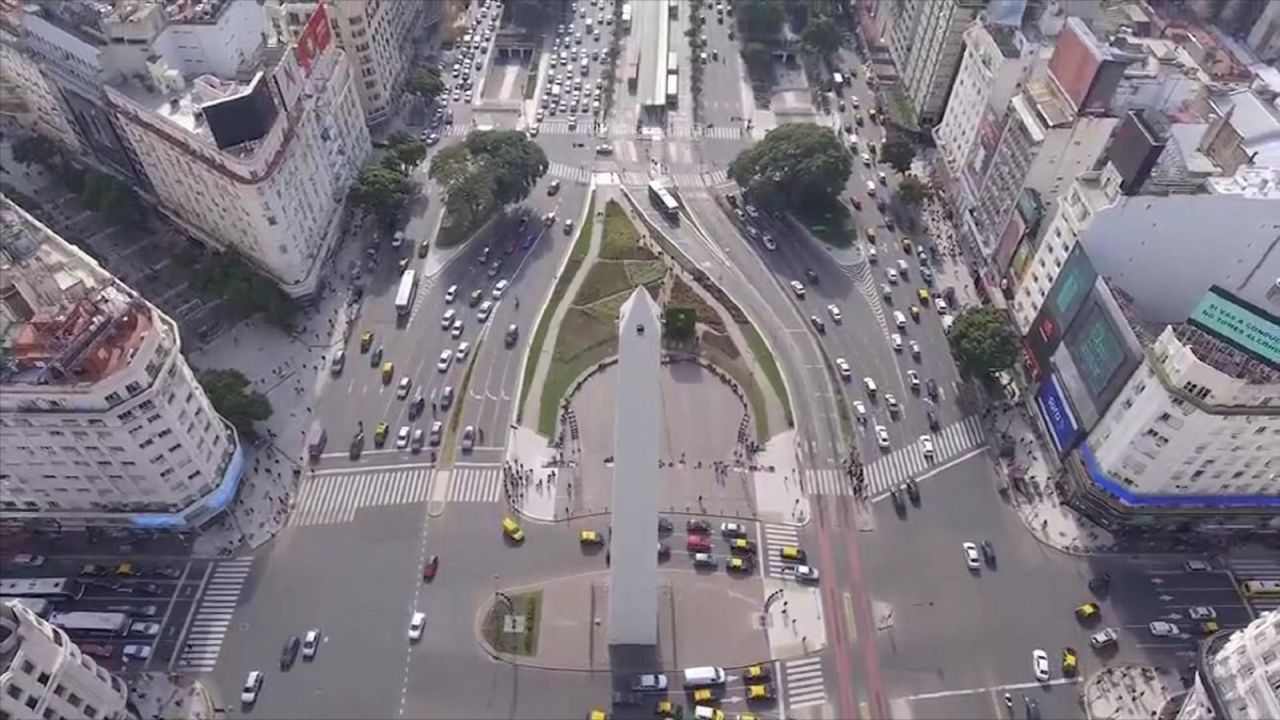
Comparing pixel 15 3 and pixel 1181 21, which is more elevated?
pixel 1181 21

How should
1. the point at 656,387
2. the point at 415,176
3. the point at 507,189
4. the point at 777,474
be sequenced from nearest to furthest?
the point at 656,387
the point at 777,474
the point at 507,189
the point at 415,176

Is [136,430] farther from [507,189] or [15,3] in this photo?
[15,3]

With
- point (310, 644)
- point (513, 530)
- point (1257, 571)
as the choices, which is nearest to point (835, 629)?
point (513, 530)

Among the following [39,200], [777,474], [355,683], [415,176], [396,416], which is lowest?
[355,683]

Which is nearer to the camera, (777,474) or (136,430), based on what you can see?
(136,430)

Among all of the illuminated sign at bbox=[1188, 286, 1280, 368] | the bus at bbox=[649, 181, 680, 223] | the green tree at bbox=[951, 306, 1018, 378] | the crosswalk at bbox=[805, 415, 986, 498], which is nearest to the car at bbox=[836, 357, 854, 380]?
the crosswalk at bbox=[805, 415, 986, 498]

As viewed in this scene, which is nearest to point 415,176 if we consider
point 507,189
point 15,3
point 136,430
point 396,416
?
point 507,189

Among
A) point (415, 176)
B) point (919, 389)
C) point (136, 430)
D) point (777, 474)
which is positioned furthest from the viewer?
point (415, 176)

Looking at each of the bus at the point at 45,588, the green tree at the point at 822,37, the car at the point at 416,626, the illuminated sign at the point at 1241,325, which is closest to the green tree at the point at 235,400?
the bus at the point at 45,588
